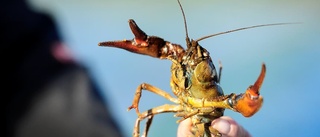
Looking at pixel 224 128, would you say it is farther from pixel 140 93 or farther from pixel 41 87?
pixel 41 87

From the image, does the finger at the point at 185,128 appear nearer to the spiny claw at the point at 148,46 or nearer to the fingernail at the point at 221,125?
the fingernail at the point at 221,125

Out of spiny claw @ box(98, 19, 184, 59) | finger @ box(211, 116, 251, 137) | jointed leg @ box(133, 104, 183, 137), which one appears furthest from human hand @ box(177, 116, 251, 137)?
spiny claw @ box(98, 19, 184, 59)

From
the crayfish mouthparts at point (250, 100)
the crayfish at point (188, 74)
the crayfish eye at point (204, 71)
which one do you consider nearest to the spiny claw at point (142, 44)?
the crayfish at point (188, 74)

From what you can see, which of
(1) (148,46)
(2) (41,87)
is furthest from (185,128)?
(2) (41,87)

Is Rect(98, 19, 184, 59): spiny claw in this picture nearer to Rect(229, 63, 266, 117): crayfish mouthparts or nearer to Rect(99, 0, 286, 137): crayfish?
Rect(99, 0, 286, 137): crayfish

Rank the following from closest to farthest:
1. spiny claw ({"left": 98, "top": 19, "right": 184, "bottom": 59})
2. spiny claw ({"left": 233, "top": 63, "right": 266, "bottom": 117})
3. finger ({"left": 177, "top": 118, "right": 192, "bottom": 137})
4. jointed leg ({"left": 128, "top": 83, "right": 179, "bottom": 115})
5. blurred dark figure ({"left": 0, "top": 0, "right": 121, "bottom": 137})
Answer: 1. spiny claw ({"left": 233, "top": 63, "right": 266, "bottom": 117})
2. spiny claw ({"left": 98, "top": 19, "right": 184, "bottom": 59})
3. jointed leg ({"left": 128, "top": 83, "right": 179, "bottom": 115})
4. finger ({"left": 177, "top": 118, "right": 192, "bottom": 137})
5. blurred dark figure ({"left": 0, "top": 0, "right": 121, "bottom": 137})

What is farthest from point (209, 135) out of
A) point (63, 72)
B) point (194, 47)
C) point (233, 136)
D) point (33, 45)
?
point (33, 45)

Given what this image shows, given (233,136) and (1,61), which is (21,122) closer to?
(1,61)

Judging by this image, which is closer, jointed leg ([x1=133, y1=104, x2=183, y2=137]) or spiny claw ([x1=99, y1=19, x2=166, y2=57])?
spiny claw ([x1=99, y1=19, x2=166, y2=57])
